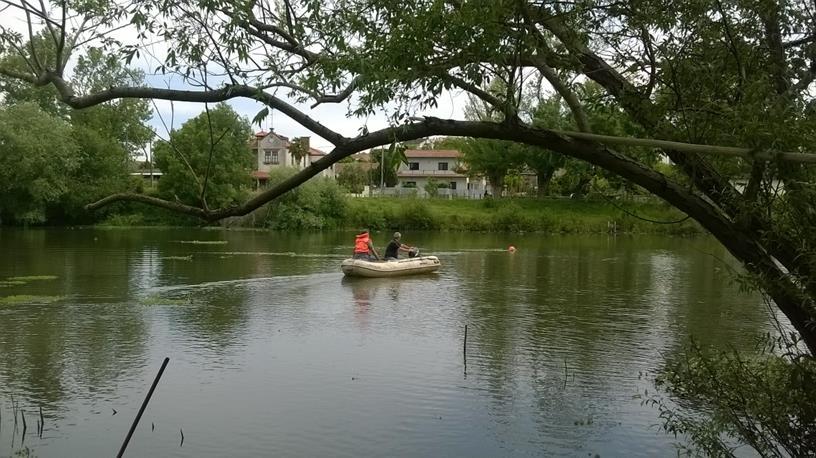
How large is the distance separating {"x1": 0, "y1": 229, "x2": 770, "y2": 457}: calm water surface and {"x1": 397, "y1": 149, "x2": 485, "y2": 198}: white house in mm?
54142

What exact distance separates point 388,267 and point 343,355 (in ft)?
36.0

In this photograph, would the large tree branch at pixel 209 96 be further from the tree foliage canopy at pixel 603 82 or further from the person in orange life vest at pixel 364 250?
the person in orange life vest at pixel 364 250

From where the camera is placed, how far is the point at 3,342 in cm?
1337

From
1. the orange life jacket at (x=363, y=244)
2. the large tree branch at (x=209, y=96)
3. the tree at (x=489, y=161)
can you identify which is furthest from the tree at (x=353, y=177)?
the large tree branch at (x=209, y=96)

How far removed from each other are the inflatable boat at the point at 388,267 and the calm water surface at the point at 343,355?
17.8 inches

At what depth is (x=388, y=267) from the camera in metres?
24.2

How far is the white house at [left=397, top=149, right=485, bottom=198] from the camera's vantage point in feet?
265

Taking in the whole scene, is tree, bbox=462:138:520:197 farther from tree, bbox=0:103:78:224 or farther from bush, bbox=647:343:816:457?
bush, bbox=647:343:816:457

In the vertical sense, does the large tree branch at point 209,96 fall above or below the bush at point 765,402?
above

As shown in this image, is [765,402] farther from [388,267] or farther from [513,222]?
[513,222]

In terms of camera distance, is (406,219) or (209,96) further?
(406,219)

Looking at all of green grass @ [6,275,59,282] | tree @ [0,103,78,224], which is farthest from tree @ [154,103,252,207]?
green grass @ [6,275,59,282]

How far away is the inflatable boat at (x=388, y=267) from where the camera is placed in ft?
77.6

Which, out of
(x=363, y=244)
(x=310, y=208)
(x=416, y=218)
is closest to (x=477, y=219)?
(x=416, y=218)
